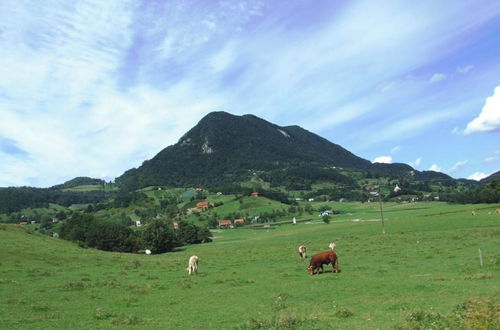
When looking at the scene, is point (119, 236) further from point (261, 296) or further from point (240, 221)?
point (240, 221)

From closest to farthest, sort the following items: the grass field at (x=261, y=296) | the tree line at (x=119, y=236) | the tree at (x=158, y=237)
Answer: the grass field at (x=261, y=296), the tree at (x=158, y=237), the tree line at (x=119, y=236)

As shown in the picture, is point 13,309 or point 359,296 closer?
point 13,309

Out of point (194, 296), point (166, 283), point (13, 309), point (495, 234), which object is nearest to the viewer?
point (13, 309)

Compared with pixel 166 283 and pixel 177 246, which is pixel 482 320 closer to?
pixel 166 283

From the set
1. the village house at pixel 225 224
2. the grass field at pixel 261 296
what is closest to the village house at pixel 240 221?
the village house at pixel 225 224

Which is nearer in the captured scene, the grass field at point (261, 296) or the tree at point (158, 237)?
the grass field at point (261, 296)

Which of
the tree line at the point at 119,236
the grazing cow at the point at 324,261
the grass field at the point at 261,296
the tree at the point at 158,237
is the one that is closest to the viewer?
the grass field at the point at 261,296

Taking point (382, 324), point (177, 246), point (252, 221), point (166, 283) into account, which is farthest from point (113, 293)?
point (252, 221)

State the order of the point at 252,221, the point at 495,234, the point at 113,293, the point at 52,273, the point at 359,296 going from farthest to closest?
the point at 252,221 → the point at 495,234 → the point at 52,273 → the point at 113,293 → the point at 359,296

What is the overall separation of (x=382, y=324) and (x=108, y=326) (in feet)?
31.4

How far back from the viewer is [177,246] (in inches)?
4205

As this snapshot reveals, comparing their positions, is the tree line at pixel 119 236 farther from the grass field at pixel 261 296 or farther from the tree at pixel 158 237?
the grass field at pixel 261 296

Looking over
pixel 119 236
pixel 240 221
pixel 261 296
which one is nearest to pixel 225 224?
pixel 240 221

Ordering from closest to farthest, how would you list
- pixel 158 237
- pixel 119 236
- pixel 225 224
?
pixel 158 237
pixel 119 236
pixel 225 224
